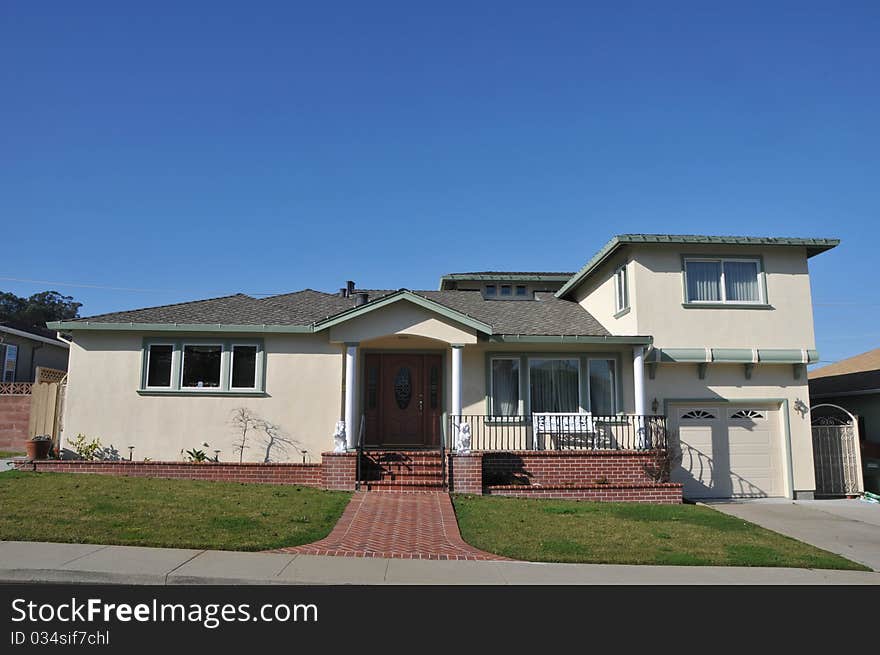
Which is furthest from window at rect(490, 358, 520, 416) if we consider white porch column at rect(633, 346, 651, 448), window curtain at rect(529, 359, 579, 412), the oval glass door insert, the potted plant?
the potted plant

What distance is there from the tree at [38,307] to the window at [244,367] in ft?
178

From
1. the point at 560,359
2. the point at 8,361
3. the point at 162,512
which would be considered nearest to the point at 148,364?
the point at 162,512

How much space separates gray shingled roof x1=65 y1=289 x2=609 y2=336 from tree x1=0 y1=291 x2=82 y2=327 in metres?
52.5

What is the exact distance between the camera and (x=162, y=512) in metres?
9.97

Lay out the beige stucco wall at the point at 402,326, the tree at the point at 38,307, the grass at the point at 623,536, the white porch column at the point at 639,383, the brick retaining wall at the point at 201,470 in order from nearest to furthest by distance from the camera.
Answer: the grass at the point at 623,536 < the brick retaining wall at the point at 201,470 < the beige stucco wall at the point at 402,326 < the white porch column at the point at 639,383 < the tree at the point at 38,307

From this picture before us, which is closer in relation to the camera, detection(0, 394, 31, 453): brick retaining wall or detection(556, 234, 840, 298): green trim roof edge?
detection(556, 234, 840, 298): green trim roof edge

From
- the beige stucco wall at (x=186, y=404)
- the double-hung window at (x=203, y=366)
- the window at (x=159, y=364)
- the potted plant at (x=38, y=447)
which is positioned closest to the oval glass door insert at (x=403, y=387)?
the beige stucco wall at (x=186, y=404)

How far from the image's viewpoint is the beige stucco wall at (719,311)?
14914 mm

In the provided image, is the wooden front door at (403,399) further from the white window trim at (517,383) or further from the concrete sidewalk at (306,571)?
the concrete sidewalk at (306,571)

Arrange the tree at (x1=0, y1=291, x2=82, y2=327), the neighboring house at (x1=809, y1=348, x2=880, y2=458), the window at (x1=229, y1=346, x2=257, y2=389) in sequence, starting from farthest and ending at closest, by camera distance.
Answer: the tree at (x1=0, y1=291, x2=82, y2=327) → the neighboring house at (x1=809, y1=348, x2=880, y2=458) → the window at (x1=229, y1=346, x2=257, y2=389)

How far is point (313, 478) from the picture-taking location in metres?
13.5

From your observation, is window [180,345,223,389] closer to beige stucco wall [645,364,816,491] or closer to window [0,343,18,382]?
beige stucco wall [645,364,816,491]

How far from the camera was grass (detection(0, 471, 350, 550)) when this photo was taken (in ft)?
28.3
